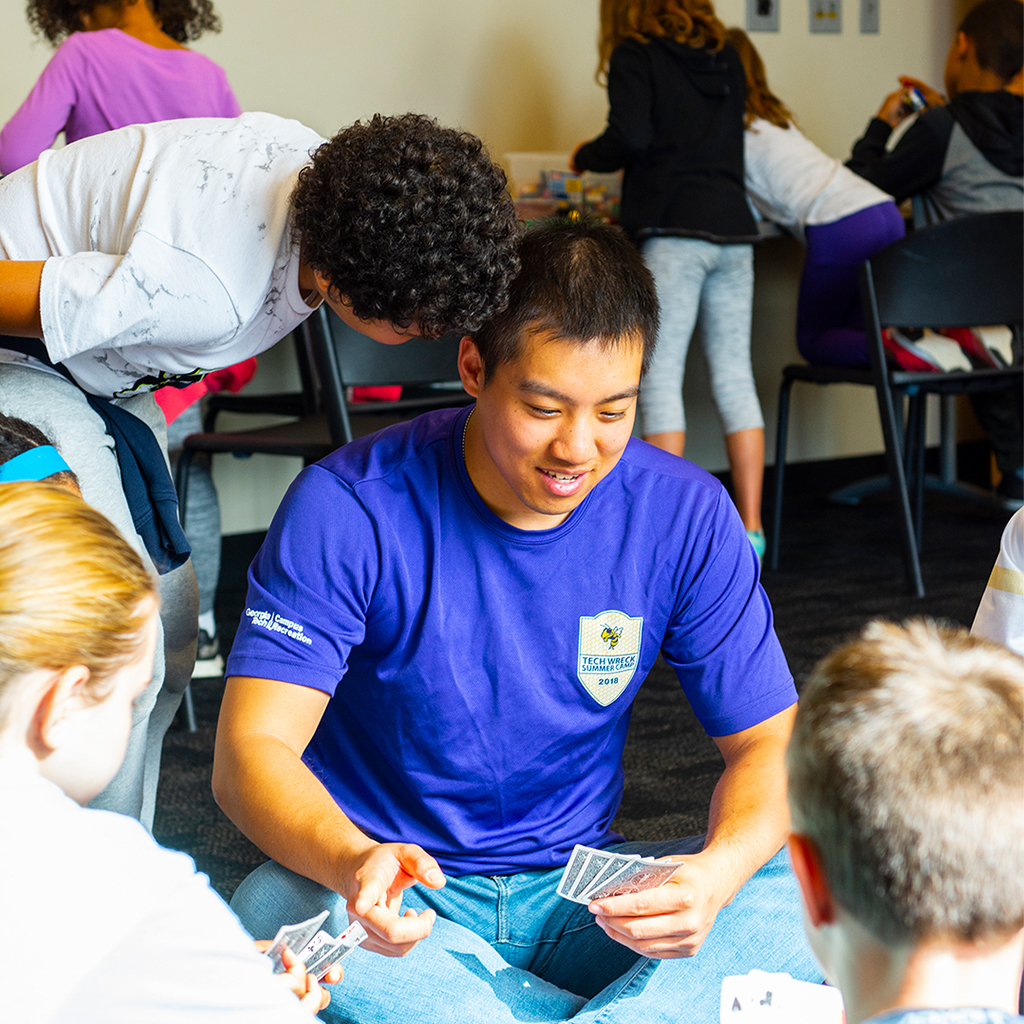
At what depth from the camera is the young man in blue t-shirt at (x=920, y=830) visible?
2.08ft

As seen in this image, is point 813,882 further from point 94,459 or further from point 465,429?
point 94,459

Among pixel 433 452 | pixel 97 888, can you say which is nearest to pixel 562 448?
pixel 433 452

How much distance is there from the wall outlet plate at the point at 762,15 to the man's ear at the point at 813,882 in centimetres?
413

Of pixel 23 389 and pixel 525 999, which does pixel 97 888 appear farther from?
pixel 23 389

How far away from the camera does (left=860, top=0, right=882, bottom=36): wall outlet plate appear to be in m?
4.51

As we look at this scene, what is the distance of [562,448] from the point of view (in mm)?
1179

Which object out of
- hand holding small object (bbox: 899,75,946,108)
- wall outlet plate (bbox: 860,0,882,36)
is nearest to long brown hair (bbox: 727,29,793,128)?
hand holding small object (bbox: 899,75,946,108)

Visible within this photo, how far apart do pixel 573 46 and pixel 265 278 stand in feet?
9.97

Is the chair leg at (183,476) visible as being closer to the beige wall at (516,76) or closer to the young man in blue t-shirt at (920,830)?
the beige wall at (516,76)

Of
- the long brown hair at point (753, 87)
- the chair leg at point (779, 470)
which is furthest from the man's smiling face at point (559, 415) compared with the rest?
the long brown hair at point (753, 87)

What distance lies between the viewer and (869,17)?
14.8ft

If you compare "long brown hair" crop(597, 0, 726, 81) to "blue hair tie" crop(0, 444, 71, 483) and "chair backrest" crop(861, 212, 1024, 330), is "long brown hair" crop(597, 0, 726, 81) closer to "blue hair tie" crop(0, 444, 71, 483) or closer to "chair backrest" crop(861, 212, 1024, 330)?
"chair backrest" crop(861, 212, 1024, 330)

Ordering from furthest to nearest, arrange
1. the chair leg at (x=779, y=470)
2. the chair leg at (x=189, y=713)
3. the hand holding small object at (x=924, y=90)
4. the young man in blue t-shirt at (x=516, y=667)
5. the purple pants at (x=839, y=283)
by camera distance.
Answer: the hand holding small object at (x=924, y=90), the chair leg at (x=779, y=470), the purple pants at (x=839, y=283), the chair leg at (x=189, y=713), the young man in blue t-shirt at (x=516, y=667)

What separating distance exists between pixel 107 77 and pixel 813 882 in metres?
1.92
